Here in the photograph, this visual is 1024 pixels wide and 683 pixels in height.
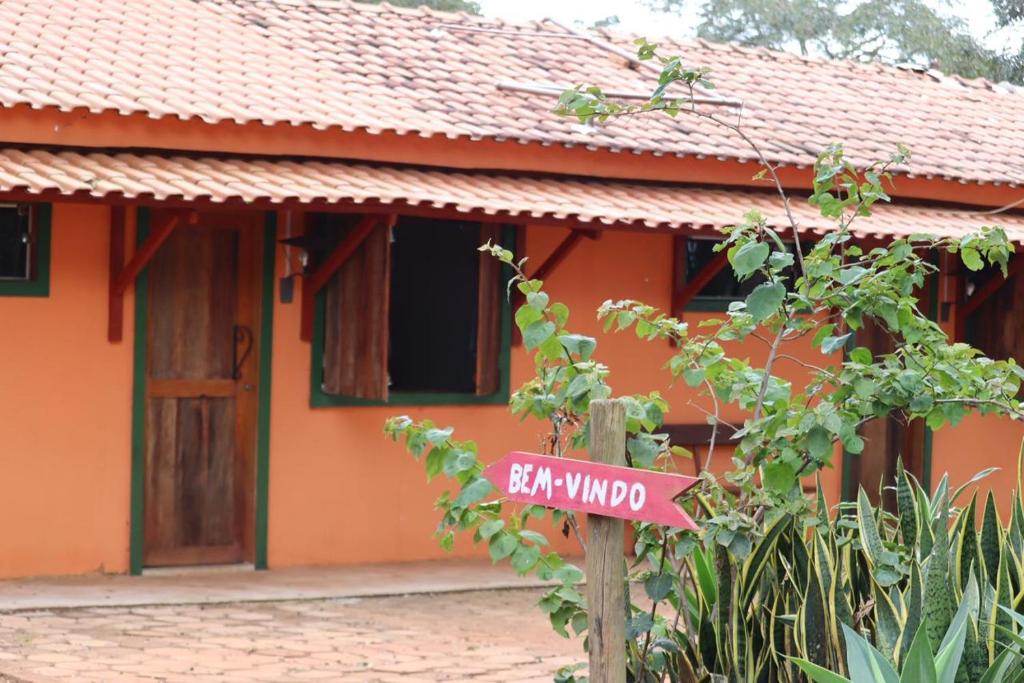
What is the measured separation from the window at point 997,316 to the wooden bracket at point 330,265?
515cm

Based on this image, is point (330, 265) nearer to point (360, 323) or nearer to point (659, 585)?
point (360, 323)

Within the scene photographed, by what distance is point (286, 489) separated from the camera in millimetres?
9109

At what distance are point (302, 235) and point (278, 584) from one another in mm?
2064

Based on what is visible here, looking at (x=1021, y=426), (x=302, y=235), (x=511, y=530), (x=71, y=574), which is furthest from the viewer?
(x=1021, y=426)

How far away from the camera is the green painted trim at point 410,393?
30.2ft

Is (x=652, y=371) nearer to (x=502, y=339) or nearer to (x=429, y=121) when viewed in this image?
(x=502, y=339)

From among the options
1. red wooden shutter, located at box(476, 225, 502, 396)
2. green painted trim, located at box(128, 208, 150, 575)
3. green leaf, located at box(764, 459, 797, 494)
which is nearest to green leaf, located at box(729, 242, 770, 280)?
green leaf, located at box(764, 459, 797, 494)

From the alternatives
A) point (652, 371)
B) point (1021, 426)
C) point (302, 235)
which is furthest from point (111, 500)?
point (1021, 426)

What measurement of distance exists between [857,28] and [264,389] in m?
22.5

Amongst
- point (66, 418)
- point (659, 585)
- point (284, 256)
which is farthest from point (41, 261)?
point (659, 585)

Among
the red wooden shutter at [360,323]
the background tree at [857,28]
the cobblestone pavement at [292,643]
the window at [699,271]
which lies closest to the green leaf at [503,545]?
the cobblestone pavement at [292,643]

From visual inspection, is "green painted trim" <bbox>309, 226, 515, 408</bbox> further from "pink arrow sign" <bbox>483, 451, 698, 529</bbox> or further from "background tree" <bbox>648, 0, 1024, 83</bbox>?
"background tree" <bbox>648, 0, 1024, 83</bbox>

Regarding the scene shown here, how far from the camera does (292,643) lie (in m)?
7.09

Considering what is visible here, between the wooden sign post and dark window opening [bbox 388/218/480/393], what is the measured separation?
5.55 metres
